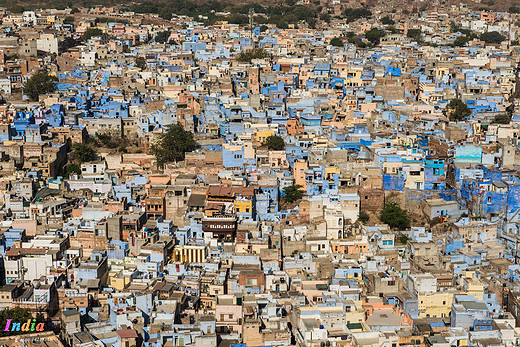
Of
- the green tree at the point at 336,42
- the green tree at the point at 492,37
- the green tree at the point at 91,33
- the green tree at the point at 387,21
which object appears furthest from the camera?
the green tree at the point at 387,21

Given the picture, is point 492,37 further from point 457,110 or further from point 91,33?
point 91,33

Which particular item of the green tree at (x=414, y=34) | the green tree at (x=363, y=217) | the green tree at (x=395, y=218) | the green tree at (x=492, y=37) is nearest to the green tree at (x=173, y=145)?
the green tree at (x=363, y=217)

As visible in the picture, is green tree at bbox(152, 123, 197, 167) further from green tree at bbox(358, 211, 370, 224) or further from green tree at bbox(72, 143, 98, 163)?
green tree at bbox(358, 211, 370, 224)

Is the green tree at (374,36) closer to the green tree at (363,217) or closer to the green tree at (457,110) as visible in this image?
the green tree at (457,110)

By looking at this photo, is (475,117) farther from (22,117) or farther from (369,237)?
(22,117)

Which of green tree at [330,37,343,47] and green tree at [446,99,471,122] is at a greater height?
green tree at [330,37,343,47]

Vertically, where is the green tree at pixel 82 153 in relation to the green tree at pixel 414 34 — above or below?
below

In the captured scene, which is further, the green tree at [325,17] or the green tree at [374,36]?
the green tree at [325,17]

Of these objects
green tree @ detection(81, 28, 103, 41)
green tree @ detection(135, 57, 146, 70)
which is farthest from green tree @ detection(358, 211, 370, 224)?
green tree @ detection(81, 28, 103, 41)
